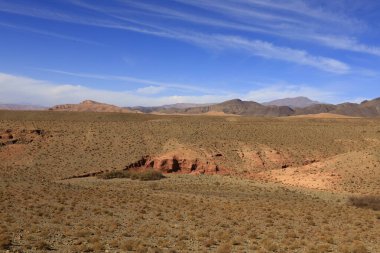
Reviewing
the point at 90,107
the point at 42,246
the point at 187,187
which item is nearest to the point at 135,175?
the point at 187,187

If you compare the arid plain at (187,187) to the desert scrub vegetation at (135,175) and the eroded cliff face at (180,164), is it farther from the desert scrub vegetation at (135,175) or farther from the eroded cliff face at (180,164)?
the desert scrub vegetation at (135,175)

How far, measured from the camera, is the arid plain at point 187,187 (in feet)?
60.8

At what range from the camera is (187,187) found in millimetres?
39281

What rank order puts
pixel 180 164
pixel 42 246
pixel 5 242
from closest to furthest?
pixel 5 242 < pixel 42 246 < pixel 180 164

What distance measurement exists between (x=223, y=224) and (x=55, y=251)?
375 inches

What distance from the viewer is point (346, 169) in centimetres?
4450

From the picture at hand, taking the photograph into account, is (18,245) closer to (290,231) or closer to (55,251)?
(55,251)

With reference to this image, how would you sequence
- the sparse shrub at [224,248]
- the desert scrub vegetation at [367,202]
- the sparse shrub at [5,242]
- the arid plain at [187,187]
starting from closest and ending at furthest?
the sparse shrub at [5,242]
the sparse shrub at [224,248]
the arid plain at [187,187]
the desert scrub vegetation at [367,202]

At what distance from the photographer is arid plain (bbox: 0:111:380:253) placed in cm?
1853

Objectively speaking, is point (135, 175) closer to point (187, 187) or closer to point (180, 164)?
point (187, 187)

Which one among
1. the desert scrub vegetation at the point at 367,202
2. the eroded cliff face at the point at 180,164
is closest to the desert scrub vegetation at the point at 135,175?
the eroded cliff face at the point at 180,164

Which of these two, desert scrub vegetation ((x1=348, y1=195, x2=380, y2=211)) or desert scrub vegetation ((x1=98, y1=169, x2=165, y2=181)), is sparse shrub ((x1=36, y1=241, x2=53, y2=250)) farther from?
desert scrub vegetation ((x1=98, y1=169, x2=165, y2=181))

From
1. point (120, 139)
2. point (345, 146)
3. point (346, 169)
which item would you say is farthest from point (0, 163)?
point (345, 146)

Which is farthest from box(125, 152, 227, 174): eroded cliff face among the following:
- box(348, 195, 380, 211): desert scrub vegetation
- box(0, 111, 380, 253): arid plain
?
box(348, 195, 380, 211): desert scrub vegetation
